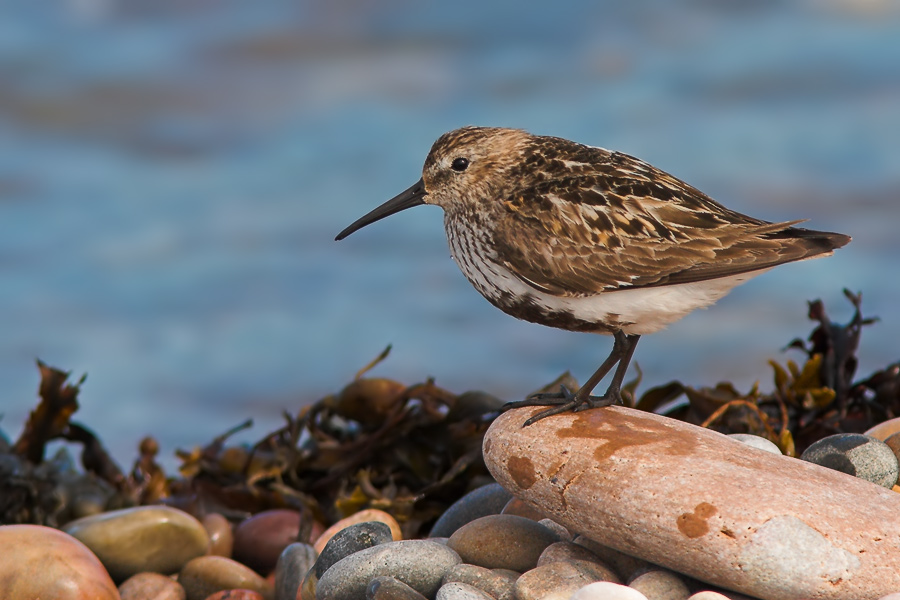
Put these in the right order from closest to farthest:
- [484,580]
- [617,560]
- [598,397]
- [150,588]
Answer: [484,580] < [617,560] < [598,397] < [150,588]

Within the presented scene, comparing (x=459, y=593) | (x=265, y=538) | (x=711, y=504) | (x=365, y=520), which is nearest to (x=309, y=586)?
(x=365, y=520)

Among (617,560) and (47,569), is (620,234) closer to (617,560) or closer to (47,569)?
(617,560)

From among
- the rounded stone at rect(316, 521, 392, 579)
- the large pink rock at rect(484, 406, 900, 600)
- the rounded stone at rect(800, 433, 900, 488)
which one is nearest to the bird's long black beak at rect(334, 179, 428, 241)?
the large pink rock at rect(484, 406, 900, 600)

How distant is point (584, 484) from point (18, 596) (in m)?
3.21

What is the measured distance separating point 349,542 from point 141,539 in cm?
166

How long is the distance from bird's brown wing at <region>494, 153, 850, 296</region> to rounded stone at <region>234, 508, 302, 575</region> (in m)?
2.76

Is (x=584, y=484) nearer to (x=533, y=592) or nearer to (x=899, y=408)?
(x=533, y=592)

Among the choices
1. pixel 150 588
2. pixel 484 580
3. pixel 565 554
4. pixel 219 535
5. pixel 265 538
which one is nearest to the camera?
pixel 484 580

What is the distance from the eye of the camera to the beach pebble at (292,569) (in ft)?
17.7

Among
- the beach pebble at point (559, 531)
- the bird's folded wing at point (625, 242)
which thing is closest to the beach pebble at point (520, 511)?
the beach pebble at point (559, 531)

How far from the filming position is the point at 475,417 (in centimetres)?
679

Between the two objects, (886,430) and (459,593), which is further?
(886,430)

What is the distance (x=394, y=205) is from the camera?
5.95 meters

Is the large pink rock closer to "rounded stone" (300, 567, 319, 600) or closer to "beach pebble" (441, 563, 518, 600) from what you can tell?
"beach pebble" (441, 563, 518, 600)
